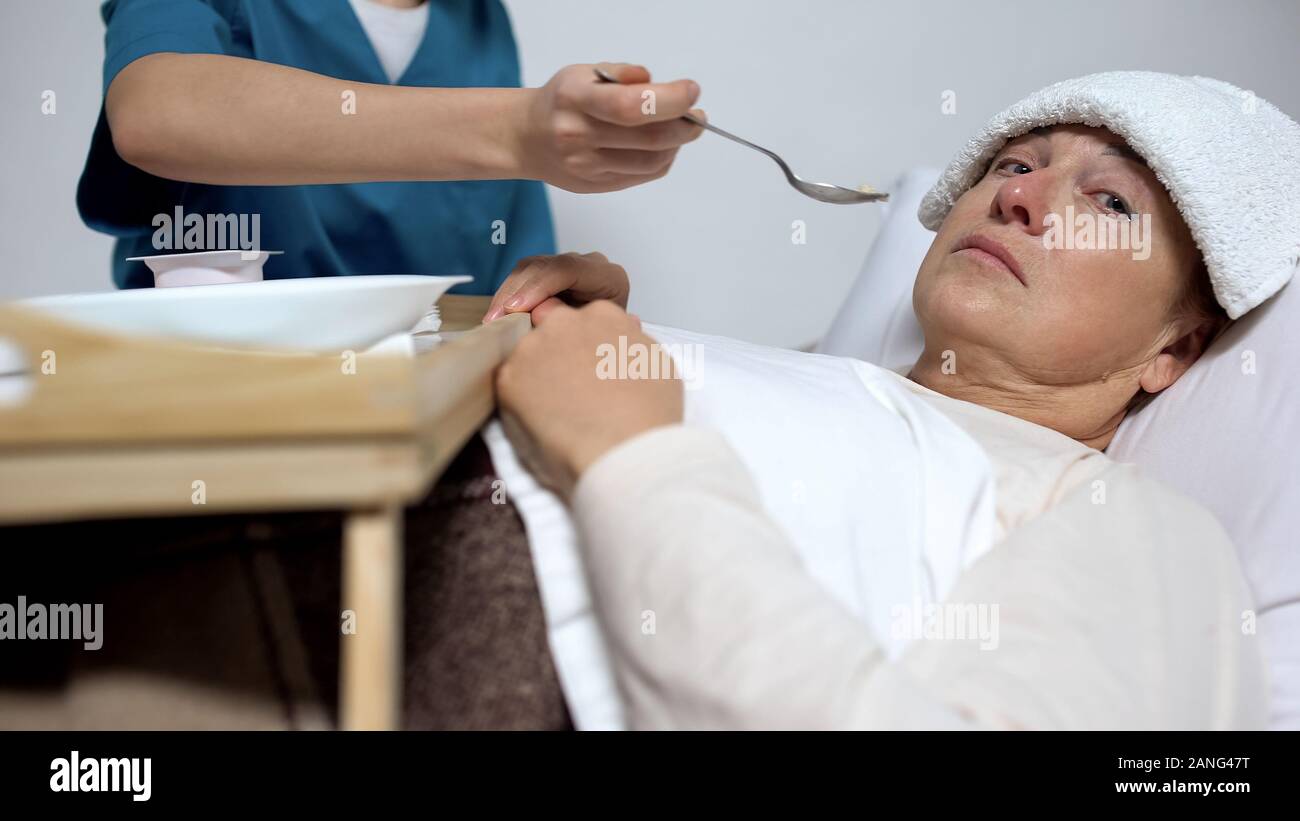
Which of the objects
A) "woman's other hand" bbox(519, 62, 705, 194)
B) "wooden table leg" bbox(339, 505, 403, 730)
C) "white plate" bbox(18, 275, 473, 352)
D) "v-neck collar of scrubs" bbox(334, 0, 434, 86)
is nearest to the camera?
"wooden table leg" bbox(339, 505, 403, 730)

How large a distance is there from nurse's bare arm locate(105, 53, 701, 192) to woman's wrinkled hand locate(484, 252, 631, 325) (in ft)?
0.38

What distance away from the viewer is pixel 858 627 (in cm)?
53

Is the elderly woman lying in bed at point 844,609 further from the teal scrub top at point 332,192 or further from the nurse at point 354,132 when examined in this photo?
the teal scrub top at point 332,192

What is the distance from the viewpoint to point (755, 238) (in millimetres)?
1738

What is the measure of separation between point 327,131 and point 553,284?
26cm

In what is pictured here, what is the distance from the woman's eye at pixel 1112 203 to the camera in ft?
3.25

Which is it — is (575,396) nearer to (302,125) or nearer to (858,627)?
(858,627)

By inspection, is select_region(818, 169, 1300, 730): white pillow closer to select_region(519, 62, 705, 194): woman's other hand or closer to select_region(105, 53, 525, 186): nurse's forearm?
select_region(519, 62, 705, 194): woman's other hand

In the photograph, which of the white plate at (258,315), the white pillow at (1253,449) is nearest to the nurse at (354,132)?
the white plate at (258,315)

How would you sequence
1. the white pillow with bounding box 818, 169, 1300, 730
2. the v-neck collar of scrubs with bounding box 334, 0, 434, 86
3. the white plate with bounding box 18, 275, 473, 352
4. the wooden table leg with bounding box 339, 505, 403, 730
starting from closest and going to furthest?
1. the wooden table leg with bounding box 339, 505, 403, 730
2. the white plate with bounding box 18, 275, 473, 352
3. the white pillow with bounding box 818, 169, 1300, 730
4. the v-neck collar of scrubs with bounding box 334, 0, 434, 86

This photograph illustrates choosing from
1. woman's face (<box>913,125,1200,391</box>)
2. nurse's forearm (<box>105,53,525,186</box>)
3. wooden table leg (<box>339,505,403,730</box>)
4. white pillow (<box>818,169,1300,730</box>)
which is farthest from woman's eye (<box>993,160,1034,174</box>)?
wooden table leg (<box>339,505,403,730</box>)

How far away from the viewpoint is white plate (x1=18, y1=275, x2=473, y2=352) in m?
0.52

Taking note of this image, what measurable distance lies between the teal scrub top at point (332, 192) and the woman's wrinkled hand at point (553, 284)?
1.16ft
